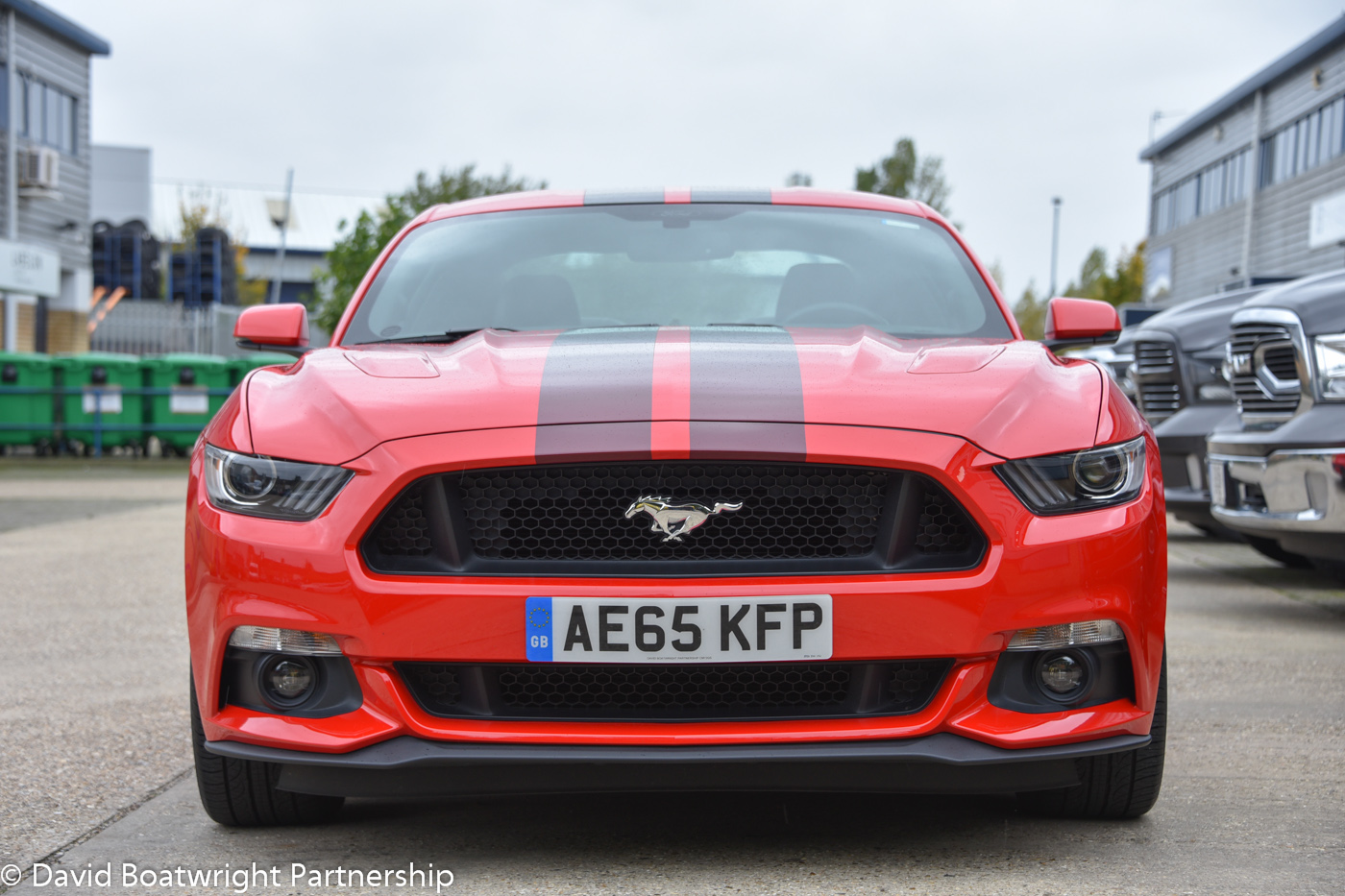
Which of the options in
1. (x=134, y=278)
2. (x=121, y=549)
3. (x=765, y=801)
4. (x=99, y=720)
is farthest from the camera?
(x=134, y=278)

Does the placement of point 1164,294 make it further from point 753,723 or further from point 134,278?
point 753,723

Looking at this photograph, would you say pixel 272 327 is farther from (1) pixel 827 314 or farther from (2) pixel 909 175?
(2) pixel 909 175

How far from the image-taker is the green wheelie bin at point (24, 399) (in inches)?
844

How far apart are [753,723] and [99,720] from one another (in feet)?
8.03

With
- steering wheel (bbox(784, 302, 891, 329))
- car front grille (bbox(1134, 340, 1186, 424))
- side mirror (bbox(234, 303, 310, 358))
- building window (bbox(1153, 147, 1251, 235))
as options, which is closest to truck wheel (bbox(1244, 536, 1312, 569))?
car front grille (bbox(1134, 340, 1186, 424))

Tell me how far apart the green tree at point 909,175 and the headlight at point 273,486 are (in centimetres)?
4310

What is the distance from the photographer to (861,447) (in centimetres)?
255

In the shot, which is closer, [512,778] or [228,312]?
[512,778]

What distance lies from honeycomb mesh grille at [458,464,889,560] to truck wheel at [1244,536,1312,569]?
17.2 feet

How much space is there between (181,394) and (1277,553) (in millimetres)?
17902

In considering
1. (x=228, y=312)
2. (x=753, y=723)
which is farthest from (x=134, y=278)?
(x=753, y=723)

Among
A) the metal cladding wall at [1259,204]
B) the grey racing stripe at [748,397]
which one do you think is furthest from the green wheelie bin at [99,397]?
the grey racing stripe at [748,397]

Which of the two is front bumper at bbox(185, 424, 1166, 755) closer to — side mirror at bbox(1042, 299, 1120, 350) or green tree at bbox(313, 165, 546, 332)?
side mirror at bbox(1042, 299, 1120, 350)

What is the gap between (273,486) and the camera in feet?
8.80
